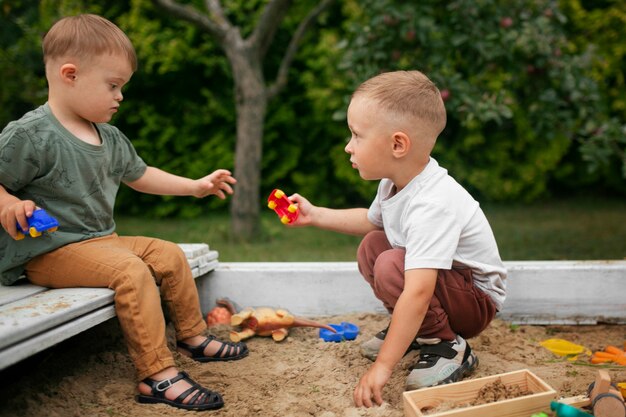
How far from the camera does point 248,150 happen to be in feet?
16.0

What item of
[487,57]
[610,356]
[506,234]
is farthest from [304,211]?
[506,234]

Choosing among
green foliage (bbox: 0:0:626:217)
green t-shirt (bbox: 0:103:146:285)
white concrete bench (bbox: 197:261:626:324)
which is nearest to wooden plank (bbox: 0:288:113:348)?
green t-shirt (bbox: 0:103:146:285)

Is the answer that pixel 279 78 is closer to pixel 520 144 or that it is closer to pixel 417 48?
pixel 417 48

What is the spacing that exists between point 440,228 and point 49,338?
3.69 feet

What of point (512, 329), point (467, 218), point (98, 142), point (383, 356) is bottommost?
point (512, 329)

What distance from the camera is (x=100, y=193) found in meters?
A: 2.21

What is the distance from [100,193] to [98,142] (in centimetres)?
18

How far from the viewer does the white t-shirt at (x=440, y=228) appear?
74.5 inches

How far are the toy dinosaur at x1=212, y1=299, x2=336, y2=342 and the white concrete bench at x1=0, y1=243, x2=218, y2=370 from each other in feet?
1.94

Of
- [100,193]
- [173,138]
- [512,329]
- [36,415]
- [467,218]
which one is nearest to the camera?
[36,415]

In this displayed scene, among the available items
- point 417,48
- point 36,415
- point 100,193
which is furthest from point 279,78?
point 36,415

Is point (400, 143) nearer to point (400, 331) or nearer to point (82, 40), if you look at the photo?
point (400, 331)

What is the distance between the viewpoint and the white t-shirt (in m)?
1.89

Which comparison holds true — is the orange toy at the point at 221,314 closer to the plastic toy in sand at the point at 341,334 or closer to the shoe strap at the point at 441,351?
the plastic toy in sand at the point at 341,334
